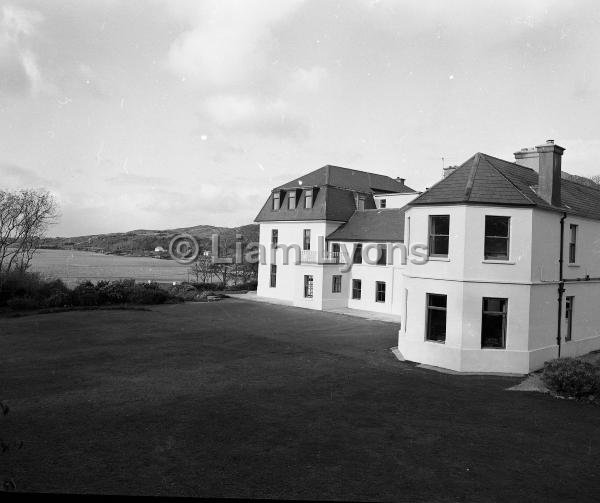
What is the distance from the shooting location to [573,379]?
1572 cm

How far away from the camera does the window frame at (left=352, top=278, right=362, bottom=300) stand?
1425 inches

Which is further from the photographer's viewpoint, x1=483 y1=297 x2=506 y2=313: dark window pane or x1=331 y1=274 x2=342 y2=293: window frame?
x1=331 y1=274 x2=342 y2=293: window frame

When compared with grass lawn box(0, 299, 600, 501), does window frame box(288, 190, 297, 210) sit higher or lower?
higher

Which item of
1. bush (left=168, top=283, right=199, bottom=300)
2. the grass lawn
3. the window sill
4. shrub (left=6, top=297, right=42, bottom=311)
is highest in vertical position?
the window sill

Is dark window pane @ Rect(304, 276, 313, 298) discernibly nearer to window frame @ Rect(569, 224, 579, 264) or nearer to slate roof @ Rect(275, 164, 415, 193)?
slate roof @ Rect(275, 164, 415, 193)

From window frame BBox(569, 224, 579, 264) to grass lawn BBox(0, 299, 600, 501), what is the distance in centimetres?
780

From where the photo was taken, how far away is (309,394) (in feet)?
49.4

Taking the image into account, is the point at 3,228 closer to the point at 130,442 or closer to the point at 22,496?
the point at 130,442

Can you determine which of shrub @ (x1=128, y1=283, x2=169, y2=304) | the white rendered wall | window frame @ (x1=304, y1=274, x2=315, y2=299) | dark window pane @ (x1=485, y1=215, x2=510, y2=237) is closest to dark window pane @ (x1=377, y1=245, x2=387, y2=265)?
the white rendered wall

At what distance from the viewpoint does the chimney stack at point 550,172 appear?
20641 mm

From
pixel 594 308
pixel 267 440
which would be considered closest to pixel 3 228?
pixel 267 440

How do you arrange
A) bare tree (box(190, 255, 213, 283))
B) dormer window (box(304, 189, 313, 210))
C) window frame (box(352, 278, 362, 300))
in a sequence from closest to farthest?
window frame (box(352, 278, 362, 300)), dormer window (box(304, 189, 313, 210)), bare tree (box(190, 255, 213, 283))

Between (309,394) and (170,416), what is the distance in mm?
4418

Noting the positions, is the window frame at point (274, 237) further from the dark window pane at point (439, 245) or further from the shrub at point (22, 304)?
the dark window pane at point (439, 245)
